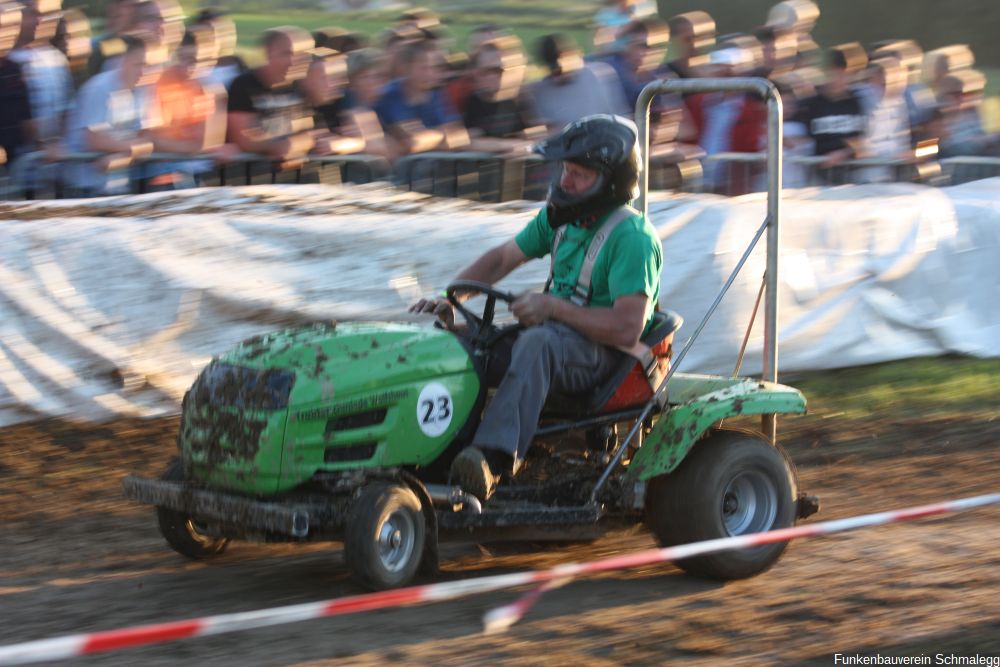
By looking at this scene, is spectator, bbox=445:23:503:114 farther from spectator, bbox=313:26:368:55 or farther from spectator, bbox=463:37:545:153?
spectator, bbox=313:26:368:55

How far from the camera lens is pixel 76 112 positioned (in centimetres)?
824

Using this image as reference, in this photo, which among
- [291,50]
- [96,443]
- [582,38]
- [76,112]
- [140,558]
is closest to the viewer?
[140,558]

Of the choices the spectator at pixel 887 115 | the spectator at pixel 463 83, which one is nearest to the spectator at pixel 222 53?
the spectator at pixel 463 83

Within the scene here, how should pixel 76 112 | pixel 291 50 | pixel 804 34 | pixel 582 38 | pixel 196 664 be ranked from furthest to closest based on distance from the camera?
pixel 582 38
pixel 804 34
pixel 291 50
pixel 76 112
pixel 196 664

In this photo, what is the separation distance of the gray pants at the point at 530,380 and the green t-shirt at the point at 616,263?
216mm

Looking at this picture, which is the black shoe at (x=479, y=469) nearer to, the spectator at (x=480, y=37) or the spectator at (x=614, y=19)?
the spectator at (x=480, y=37)

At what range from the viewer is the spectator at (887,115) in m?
11.0

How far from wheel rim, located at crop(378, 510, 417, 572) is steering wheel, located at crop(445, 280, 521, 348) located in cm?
78

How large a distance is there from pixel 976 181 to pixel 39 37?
6223mm

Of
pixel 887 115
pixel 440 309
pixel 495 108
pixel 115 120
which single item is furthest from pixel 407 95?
pixel 440 309

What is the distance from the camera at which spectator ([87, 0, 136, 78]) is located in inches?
331

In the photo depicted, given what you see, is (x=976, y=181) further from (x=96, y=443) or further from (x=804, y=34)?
(x=96, y=443)

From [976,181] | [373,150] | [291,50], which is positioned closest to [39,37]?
[291,50]

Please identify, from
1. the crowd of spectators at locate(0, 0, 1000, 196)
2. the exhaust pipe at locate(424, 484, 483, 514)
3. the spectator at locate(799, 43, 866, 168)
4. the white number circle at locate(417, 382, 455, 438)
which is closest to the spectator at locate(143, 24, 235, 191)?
the crowd of spectators at locate(0, 0, 1000, 196)
